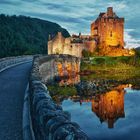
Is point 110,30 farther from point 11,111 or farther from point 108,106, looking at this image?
point 11,111

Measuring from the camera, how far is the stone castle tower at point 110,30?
290 feet

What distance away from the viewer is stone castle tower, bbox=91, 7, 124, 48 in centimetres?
8831

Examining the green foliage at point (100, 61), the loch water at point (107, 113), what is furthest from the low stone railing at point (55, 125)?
the green foliage at point (100, 61)

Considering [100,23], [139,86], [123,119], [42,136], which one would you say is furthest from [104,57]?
[42,136]

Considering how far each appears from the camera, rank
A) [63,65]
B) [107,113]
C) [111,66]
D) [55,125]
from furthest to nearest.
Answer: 1. [111,66]
2. [63,65]
3. [107,113]
4. [55,125]

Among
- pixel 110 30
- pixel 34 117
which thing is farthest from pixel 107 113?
pixel 110 30

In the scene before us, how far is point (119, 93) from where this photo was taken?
45.1 metres

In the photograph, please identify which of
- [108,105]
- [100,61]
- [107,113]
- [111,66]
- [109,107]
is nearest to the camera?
[107,113]

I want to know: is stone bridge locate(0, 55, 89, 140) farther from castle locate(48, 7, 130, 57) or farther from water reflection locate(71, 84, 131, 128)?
castle locate(48, 7, 130, 57)

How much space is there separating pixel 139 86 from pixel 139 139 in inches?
1195

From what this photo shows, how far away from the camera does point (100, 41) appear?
287 feet

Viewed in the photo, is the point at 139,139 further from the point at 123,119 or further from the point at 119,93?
the point at 119,93

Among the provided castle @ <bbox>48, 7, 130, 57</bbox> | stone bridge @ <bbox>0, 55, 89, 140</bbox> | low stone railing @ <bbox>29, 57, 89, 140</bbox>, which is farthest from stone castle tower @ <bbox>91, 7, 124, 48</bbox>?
low stone railing @ <bbox>29, 57, 89, 140</bbox>

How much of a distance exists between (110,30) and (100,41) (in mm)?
5339
